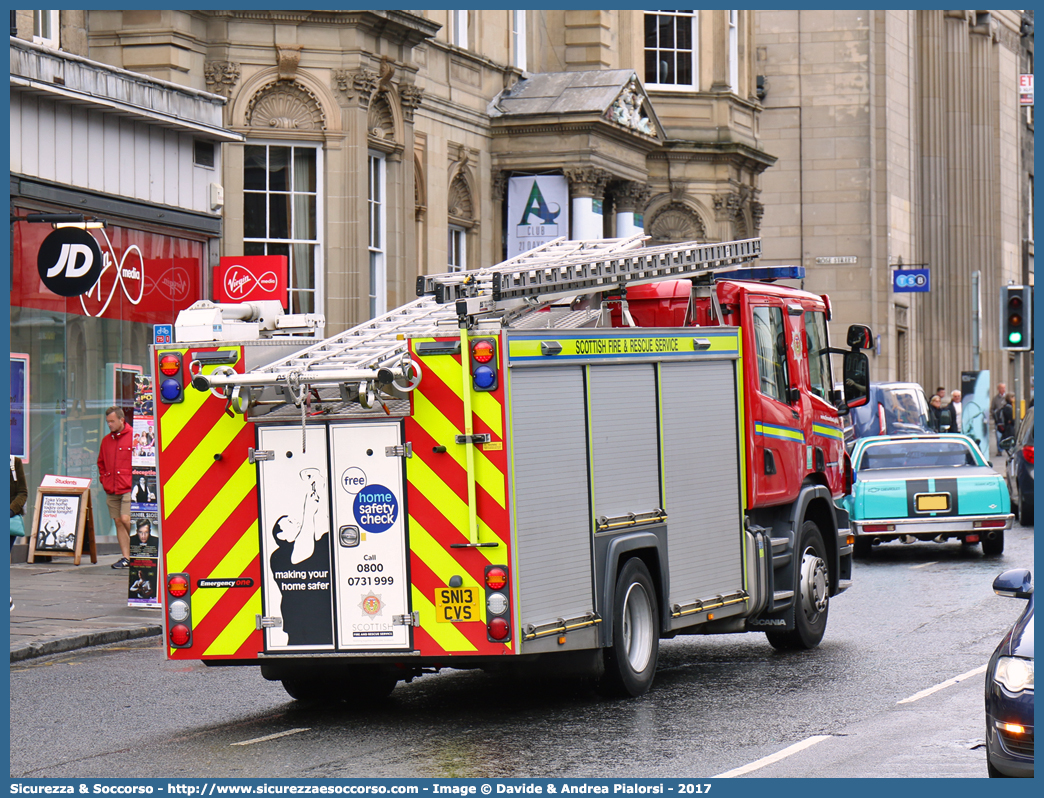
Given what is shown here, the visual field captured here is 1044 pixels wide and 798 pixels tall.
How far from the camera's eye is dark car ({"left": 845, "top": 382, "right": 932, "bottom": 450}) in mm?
30734

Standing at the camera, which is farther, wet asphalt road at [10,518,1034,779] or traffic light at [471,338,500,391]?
traffic light at [471,338,500,391]

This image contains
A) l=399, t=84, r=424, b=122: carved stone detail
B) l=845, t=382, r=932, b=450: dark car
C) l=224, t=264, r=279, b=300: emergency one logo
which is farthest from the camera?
l=845, t=382, r=932, b=450: dark car

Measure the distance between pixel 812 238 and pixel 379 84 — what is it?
27.6 metres

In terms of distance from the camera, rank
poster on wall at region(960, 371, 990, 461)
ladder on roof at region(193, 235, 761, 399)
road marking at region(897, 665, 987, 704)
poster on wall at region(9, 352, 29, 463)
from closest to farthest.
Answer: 1. ladder on roof at region(193, 235, 761, 399)
2. road marking at region(897, 665, 987, 704)
3. poster on wall at region(9, 352, 29, 463)
4. poster on wall at region(960, 371, 990, 461)

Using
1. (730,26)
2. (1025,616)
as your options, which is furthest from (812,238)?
(1025,616)

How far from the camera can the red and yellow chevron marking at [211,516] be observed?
9.91 meters

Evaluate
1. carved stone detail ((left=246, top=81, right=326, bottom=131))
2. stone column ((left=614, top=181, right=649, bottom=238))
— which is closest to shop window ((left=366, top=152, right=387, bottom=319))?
carved stone detail ((left=246, top=81, right=326, bottom=131))

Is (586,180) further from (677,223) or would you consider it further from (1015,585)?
(1015,585)

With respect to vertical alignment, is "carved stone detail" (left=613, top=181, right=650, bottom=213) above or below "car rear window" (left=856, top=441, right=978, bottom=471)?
above

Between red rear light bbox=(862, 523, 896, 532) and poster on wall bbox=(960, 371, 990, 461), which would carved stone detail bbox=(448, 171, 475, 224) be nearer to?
red rear light bbox=(862, 523, 896, 532)

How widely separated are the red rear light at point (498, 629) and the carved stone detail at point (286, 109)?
→ 1516 centimetres

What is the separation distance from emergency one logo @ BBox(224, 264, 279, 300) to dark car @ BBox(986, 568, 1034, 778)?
49.3ft

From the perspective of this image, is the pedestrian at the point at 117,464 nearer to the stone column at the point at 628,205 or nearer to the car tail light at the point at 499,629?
the car tail light at the point at 499,629

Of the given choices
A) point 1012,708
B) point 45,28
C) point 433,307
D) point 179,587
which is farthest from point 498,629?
point 45,28
